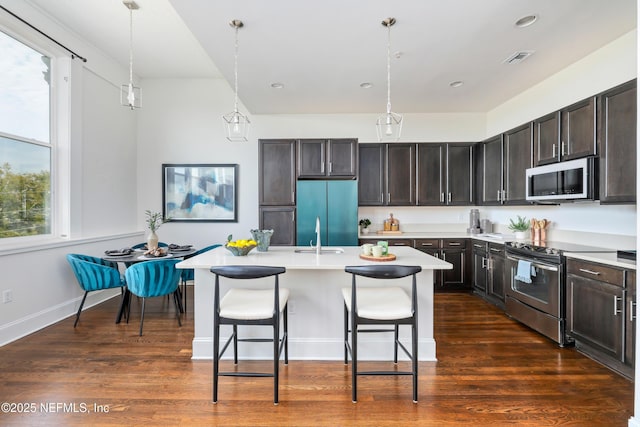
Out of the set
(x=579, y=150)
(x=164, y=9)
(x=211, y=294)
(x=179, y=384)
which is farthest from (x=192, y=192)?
(x=579, y=150)

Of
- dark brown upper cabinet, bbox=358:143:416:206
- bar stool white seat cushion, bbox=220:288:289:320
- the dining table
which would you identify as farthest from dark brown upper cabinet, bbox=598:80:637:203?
the dining table

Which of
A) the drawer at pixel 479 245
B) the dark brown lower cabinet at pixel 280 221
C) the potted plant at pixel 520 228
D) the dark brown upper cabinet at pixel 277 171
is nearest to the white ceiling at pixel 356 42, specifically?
the dark brown upper cabinet at pixel 277 171

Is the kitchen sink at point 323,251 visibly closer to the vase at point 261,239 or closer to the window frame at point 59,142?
the vase at point 261,239

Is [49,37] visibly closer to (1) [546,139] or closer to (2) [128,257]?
(2) [128,257]

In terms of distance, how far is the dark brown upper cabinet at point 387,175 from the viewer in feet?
16.3

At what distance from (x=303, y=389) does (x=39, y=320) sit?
3023 mm

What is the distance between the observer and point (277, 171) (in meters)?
4.73

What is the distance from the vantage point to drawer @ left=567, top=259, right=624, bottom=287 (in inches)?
92.7

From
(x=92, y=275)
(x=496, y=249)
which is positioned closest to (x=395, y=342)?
(x=496, y=249)

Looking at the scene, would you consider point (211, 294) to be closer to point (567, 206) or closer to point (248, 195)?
point (248, 195)

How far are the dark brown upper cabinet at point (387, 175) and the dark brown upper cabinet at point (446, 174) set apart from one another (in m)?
0.16

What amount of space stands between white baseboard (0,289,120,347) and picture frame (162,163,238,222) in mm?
1697

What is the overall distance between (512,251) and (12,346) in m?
5.09

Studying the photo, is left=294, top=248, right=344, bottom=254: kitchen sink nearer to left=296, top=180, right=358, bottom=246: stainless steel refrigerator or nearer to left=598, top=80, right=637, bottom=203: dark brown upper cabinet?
left=296, top=180, right=358, bottom=246: stainless steel refrigerator
